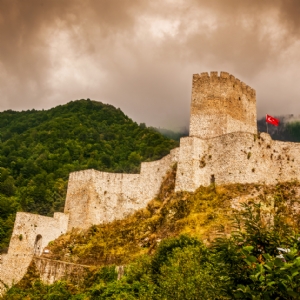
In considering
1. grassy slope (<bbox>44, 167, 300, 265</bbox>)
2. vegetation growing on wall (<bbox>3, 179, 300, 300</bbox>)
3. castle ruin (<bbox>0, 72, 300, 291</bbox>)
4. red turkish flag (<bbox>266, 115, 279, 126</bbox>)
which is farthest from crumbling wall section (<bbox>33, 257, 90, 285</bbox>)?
red turkish flag (<bbox>266, 115, 279, 126</bbox>)

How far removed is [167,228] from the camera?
38750mm

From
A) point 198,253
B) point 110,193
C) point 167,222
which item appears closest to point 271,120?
point 167,222

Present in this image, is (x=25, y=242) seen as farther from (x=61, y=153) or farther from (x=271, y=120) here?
(x=61, y=153)

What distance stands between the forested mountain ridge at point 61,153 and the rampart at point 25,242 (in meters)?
16.5

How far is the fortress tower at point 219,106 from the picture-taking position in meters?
45.2

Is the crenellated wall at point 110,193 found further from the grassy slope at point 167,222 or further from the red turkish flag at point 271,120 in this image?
the red turkish flag at point 271,120

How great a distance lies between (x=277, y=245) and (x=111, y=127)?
80.6 metres

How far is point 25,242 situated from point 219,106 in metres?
21.7

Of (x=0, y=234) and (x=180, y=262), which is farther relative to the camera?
(x=0, y=234)

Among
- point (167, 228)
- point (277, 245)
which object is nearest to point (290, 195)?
point (167, 228)

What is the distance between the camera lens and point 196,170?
41.9 meters

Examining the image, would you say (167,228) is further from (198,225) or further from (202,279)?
(202,279)

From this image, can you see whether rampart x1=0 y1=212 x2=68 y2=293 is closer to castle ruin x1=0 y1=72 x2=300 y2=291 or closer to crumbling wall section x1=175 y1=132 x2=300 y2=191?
castle ruin x1=0 y1=72 x2=300 y2=291

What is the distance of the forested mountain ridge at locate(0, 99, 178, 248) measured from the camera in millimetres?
70188
